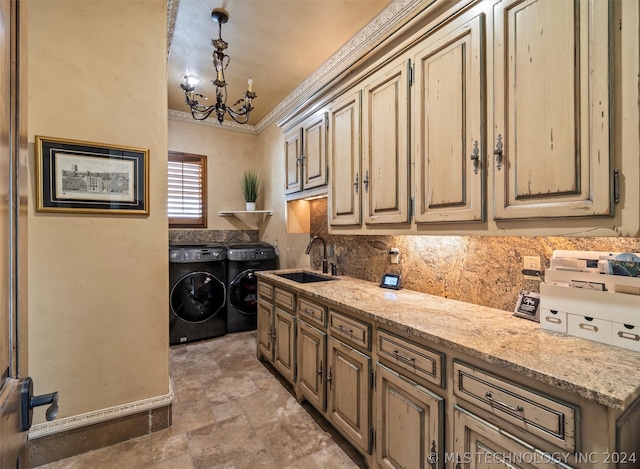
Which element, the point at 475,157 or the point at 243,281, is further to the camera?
the point at 243,281

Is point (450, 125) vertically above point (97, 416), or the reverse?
point (450, 125)

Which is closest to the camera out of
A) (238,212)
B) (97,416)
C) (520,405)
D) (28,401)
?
(28,401)

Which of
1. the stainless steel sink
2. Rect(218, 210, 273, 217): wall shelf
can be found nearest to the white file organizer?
the stainless steel sink

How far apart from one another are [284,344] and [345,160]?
1553 mm

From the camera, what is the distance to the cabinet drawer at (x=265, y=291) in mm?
2675

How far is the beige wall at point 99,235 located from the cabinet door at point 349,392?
1138 millimetres

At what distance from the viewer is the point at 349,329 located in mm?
1702

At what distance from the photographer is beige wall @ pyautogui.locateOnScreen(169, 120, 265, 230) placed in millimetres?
4121

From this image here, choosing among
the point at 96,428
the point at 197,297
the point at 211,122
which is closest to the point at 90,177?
the point at 96,428

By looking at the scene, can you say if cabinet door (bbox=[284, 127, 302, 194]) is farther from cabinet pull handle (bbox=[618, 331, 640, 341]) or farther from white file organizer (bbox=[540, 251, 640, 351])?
cabinet pull handle (bbox=[618, 331, 640, 341])

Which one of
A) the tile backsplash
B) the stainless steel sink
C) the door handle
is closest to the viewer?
the door handle

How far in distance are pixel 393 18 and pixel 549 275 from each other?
2.04m

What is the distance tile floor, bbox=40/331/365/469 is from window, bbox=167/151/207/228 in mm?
2163

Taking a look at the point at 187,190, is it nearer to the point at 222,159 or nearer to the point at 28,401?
the point at 222,159
